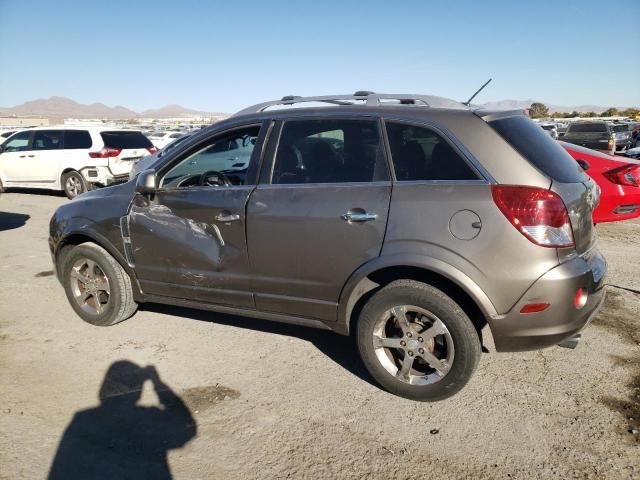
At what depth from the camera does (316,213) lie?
310 centimetres

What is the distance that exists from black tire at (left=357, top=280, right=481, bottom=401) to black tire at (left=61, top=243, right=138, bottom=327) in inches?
85.5

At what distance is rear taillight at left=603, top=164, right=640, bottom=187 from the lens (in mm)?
5832

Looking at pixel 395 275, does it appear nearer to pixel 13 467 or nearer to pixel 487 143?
pixel 487 143

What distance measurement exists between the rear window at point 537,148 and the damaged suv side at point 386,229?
0.05ft

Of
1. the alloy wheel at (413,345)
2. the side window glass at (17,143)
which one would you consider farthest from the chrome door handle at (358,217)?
the side window glass at (17,143)

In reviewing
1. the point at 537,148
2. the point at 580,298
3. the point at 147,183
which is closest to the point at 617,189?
the point at 537,148

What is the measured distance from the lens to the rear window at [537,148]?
2.81 m

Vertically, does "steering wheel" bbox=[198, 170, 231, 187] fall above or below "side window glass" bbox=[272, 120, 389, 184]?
below

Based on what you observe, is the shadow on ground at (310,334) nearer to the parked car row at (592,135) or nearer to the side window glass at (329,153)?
the side window glass at (329,153)

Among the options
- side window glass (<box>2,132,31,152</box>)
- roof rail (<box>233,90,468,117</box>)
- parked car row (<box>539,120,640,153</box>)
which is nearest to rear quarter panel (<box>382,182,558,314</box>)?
roof rail (<box>233,90,468,117</box>)

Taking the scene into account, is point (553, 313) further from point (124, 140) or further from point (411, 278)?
point (124, 140)

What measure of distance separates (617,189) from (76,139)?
10.9m

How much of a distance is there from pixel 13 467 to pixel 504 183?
10.0 ft

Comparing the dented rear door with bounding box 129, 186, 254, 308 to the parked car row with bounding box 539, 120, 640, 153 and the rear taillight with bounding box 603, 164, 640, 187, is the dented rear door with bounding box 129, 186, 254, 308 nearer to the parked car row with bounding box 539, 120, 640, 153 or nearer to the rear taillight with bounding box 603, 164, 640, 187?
the rear taillight with bounding box 603, 164, 640, 187
